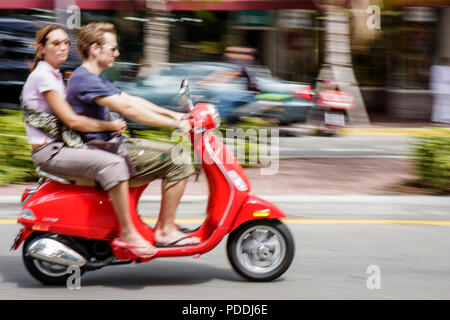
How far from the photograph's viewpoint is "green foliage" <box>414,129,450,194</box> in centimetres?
714

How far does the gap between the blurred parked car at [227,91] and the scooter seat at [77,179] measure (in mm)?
6470

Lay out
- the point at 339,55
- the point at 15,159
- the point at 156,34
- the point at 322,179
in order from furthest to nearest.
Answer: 1. the point at 339,55
2. the point at 156,34
3. the point at 322,179
4. the point at 15,159

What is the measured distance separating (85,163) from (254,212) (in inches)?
42.7

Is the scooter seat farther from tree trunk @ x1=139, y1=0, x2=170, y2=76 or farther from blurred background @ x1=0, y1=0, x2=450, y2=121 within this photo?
blurred background @ x1=0, y1=0, x2=450, y2=121

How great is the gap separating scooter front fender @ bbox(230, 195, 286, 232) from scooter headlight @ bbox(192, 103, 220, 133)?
0.53 meters

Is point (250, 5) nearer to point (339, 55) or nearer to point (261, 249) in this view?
point (339, 55)

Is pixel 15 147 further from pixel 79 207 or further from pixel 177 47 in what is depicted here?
pixel 177 47

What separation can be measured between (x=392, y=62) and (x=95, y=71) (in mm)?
15752

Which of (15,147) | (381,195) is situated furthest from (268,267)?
(15,147)

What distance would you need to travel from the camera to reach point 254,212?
462 cm

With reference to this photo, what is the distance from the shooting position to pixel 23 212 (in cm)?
462

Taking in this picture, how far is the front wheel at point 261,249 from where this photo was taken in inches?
185

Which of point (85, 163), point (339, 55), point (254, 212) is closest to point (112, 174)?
point (85, 163)

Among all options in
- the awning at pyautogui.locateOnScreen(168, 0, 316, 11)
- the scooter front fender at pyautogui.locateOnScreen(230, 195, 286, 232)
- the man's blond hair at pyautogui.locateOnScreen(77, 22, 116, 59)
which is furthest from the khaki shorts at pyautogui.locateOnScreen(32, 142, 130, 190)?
the awning at pyautogui.locateOnScreen(168, 0, 316, 11)
